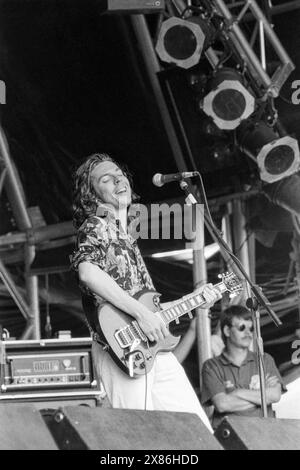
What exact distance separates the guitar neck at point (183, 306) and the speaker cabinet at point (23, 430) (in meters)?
0.99

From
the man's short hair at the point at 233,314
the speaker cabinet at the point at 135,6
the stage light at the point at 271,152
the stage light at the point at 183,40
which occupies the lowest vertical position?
the man's short hair at the point at 233,314

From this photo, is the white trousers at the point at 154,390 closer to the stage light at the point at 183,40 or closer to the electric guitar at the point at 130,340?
the electric guitar at the point at 130,340

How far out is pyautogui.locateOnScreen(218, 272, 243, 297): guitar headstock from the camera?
3.72 metres

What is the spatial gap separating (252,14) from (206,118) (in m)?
0.57

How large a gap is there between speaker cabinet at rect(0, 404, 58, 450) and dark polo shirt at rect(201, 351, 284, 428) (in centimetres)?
216

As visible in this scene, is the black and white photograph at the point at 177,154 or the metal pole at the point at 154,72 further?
the metal pole at the point at 154,72

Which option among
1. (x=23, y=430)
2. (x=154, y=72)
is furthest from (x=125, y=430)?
(x=154, y=72)

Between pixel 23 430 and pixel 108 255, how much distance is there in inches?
39.8

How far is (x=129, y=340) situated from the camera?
3.31 metres

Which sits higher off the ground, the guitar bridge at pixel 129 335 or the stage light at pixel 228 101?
the stage light at pixel 228 101

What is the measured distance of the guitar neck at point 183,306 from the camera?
3484mm

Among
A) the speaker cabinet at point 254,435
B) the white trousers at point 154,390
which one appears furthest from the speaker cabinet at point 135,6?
the speaker cabinet at point 254,435

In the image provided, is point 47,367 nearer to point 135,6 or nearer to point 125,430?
point 125,430
